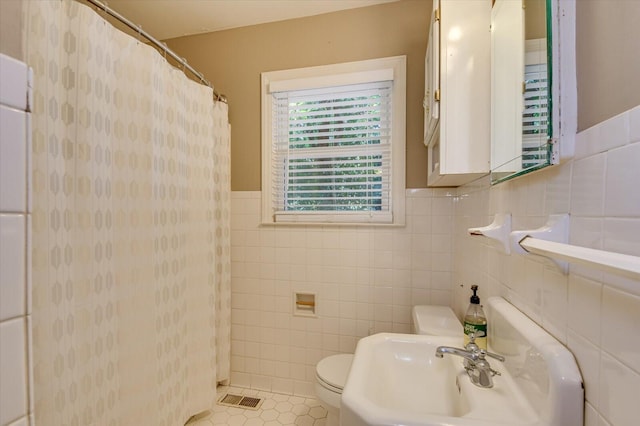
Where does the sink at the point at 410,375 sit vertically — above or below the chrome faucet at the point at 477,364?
below

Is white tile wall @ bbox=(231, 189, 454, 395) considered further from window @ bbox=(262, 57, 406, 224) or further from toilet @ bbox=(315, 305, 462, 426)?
toilet @ bbox=(315, 305, 462, 426)

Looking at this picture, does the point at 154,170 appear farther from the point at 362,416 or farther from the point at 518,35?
the point at 518,35

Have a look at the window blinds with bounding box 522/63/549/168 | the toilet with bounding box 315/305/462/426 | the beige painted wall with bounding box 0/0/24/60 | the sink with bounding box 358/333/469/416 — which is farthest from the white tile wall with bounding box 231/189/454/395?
the beige painted wall with bounding box 0/0/24/60

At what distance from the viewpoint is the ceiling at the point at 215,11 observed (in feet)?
5.86

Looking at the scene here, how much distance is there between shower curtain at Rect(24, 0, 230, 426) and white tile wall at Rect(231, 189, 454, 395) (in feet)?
1.07

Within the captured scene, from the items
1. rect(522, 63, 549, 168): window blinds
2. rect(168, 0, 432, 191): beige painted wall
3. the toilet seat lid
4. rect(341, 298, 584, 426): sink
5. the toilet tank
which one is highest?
rect(168, 0, 432, 191): beige painted wall

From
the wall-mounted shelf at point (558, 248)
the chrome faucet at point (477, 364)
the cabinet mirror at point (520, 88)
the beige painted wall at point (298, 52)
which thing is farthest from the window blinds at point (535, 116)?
the beige painted wall at point (298, 52)

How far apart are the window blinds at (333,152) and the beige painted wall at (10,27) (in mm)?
1553

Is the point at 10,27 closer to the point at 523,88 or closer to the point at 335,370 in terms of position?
the point at 523,88

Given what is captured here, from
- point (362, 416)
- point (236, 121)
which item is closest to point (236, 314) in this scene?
point (236, 121)

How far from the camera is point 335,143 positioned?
1.91 m

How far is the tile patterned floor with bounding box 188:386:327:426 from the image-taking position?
65.2 inches

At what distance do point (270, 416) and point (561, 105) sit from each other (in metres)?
1.98

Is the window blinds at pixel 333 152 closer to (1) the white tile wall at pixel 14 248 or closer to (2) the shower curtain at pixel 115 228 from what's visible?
(2) the shower curtain at pixel 115 228
